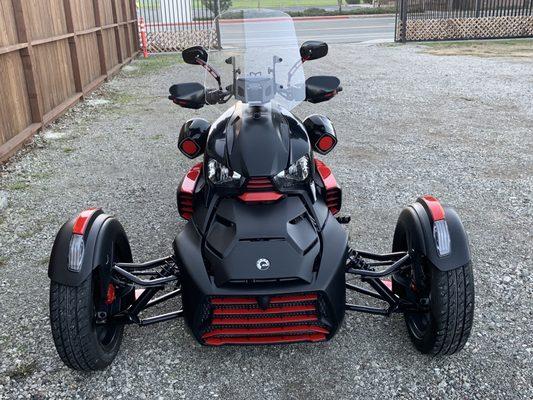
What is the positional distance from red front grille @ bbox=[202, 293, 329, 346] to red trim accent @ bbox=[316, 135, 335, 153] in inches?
56.4

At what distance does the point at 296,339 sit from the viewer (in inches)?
102

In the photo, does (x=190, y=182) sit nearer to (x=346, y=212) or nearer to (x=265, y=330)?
(x=265, y=330)

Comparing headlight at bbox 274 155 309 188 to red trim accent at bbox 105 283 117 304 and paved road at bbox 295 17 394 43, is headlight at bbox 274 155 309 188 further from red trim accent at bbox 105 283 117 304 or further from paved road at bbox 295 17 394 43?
paved road at bbox 295 17 394 43

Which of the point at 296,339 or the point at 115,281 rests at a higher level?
the point at 115,281

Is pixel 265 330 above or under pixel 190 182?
under

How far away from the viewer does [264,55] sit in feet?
11.1

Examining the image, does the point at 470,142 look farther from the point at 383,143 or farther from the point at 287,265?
the point at 287,265

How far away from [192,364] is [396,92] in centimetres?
867

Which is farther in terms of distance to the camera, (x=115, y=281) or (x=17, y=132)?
(x=17, y=132)

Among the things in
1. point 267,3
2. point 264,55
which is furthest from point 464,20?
point 264,55

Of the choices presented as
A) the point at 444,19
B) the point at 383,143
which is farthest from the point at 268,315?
the point at 444,19

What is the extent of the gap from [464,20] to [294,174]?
59.9 ft

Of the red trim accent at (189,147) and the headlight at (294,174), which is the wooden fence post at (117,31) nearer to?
the red trim accent at (189,147)

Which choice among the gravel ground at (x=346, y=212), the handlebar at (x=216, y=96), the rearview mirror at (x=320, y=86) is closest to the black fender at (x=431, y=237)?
the gravel ground at (x=346, y=212)
